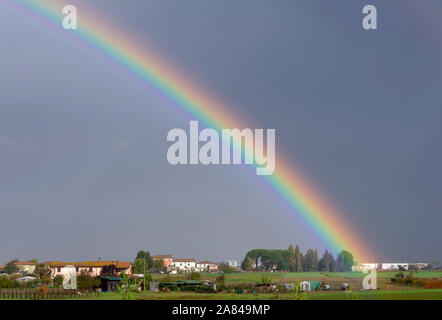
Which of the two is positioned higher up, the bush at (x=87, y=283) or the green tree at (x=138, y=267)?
the bush at (x=87, y=283)

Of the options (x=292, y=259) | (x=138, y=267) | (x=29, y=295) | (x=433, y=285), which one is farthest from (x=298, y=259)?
(x=29, y=295)

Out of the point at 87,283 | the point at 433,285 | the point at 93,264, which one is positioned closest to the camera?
the point at 87,283

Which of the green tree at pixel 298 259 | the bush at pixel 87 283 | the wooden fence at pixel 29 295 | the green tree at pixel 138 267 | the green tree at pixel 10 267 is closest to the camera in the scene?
the wooden fence at pixel 29 295

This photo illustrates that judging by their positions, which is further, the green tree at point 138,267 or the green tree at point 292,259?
the green tree at point 292,259

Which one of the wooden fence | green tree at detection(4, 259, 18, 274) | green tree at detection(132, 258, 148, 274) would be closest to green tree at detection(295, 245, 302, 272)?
green tree at detection(132, 258, 148, 274)

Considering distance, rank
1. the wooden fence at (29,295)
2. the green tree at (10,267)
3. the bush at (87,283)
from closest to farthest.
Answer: the wooden fence at (29,295)
the bush at (87,283)
the green tree at (10,267)

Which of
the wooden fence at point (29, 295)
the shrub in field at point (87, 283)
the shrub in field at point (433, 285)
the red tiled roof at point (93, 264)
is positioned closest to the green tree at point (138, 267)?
the red tiled roof at point (93, 264)

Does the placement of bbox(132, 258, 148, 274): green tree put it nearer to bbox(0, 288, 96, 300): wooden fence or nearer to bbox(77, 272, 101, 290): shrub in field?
bbox(77, 272, 101, 290): shrub in field

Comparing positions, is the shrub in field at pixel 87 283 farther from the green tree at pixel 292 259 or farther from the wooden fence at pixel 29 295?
the green tree at pixel 292 259

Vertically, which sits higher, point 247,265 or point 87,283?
point 87,283

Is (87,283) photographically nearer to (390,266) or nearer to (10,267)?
(10,267)
